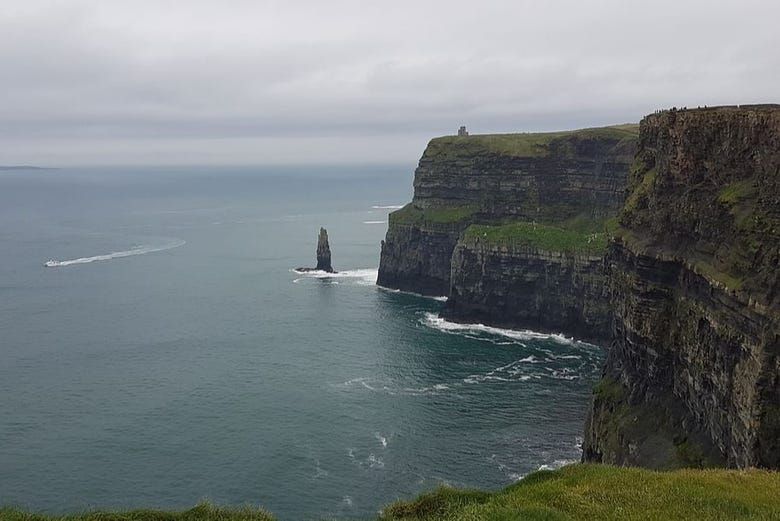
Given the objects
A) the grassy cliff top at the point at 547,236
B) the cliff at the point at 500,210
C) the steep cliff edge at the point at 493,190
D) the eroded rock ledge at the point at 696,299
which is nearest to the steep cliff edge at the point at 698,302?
the eroded rock ledge at the point at 696,299

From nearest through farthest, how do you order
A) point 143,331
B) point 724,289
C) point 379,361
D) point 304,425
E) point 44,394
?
point 724,289 → point 304,425 → point 44,394 → point 379,361 → point 143,331

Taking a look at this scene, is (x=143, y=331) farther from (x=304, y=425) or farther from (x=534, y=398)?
(x=534, y=398)

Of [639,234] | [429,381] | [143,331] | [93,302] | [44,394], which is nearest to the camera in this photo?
[639,234]

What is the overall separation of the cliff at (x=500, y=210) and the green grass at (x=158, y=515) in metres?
87.2

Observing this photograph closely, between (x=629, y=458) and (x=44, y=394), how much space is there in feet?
206

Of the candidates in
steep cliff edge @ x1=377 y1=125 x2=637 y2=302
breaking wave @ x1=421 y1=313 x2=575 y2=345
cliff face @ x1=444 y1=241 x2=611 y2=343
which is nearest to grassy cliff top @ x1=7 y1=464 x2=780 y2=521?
cliff face @ x1=444 y1=241 x2=611 y2=343

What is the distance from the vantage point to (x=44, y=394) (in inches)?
3182

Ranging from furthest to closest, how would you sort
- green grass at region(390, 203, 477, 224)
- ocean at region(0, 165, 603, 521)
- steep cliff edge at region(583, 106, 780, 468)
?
green grass at region(390, 203, 477, 224)
ocean at region(0, 165, 603, 521)
steep cliff edge at region(583, 106, 780, 468)

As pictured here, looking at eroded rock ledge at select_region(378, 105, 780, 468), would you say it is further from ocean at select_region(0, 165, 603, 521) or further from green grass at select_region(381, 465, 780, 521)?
ocean at select_region(0, 165, 603, 521)

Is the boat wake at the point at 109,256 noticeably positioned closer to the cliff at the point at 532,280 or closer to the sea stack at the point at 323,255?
the sea stack at the point at 323,255

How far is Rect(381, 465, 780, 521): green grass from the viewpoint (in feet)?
88.4

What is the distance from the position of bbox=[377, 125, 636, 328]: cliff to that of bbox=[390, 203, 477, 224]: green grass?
231 millimetres

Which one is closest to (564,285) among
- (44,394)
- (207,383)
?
(207,383)

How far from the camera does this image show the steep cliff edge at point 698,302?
139 feet
